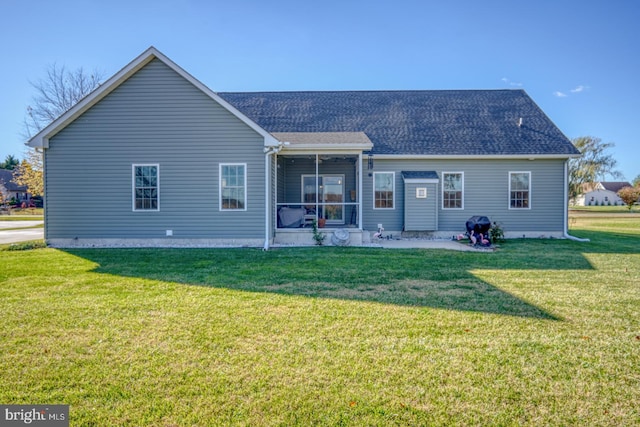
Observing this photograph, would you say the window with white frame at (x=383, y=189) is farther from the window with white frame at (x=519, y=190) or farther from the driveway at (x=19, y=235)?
the driveway at (x=19, y=235)

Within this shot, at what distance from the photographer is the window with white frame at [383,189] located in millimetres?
13234

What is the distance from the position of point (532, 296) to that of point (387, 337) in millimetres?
3009

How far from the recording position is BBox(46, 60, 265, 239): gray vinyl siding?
10656 mm

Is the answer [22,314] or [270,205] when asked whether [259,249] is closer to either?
[270,205]

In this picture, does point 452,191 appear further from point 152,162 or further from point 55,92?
point 55,92

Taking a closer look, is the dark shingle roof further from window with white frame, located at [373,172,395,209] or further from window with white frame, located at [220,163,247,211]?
window with white frame, located at [220,163,247,211]

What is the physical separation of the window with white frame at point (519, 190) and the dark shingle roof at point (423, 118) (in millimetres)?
880

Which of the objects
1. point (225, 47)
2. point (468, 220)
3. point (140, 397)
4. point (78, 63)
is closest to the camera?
point (140, 397)

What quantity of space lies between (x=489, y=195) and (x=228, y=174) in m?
9.48

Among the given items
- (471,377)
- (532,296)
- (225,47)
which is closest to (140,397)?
(471,377)

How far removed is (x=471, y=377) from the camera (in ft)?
9.65

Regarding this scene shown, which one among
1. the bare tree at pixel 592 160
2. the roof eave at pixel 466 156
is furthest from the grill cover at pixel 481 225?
the bare tree at pixel 592 160

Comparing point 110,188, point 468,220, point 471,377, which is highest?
point 110,188

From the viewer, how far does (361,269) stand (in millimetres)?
7398
